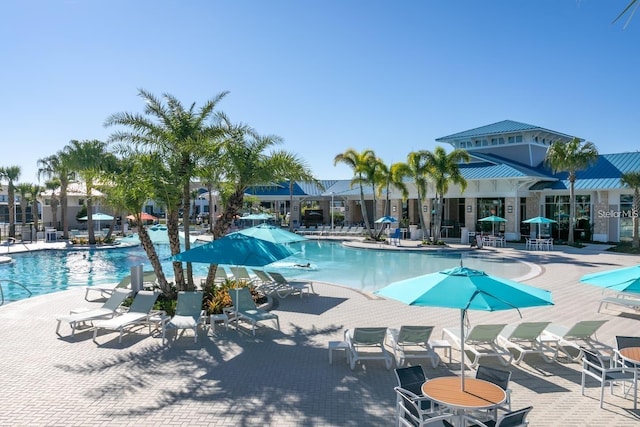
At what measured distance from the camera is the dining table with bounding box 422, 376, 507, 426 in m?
4.89

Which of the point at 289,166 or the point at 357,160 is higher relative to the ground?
the point at 357,160

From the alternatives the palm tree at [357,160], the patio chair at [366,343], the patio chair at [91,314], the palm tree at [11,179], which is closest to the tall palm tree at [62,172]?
the palm tree at [11,179]

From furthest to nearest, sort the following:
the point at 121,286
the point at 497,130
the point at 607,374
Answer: the point at 497,130 < the point at 121,286 < the point at 607,374

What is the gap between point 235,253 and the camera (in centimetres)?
935

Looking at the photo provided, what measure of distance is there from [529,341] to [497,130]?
30.7m

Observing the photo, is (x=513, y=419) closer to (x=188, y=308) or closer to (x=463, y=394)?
(x=463, y=394)

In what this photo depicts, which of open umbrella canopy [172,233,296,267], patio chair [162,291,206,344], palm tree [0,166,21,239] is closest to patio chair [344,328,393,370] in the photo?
open umbrella canopy [172,233,296,267]

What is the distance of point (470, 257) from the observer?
23.9 m

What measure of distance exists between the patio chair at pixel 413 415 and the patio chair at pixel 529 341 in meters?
3.23

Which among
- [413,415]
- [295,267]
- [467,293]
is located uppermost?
[467,293]

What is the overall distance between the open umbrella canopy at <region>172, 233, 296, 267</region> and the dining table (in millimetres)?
4517

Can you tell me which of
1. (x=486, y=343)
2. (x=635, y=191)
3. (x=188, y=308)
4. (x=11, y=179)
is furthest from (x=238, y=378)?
(x=11, y=179)

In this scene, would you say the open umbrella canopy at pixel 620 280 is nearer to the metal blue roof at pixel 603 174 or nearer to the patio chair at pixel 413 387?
the patio chair at pixel 413 387

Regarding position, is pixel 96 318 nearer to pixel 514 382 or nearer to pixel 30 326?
pixel 30 326
